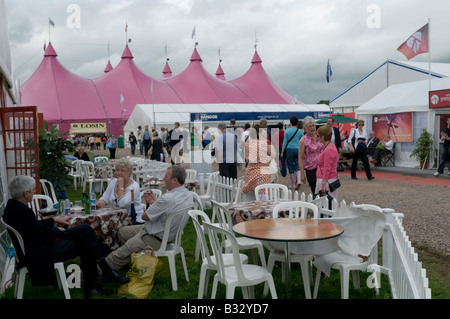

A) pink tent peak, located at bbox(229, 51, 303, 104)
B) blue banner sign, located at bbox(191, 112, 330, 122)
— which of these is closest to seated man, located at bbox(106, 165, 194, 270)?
blue banner sign, located at bbox(191, 112, 330, 122)

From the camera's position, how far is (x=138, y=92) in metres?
37.4

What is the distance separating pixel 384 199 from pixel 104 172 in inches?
265

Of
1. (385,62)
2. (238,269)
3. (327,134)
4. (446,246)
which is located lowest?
(446,246)

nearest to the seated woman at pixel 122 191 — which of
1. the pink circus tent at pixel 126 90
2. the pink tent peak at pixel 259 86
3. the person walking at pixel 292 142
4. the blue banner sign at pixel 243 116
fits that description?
the person walking at pixel 292 142

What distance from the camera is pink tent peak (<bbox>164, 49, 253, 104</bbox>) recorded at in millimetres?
38281

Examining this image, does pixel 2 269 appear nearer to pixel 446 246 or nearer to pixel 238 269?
pixel 238 269

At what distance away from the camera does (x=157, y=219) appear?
4.30 metres

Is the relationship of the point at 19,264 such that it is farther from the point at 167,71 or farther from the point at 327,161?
the point at 167,71

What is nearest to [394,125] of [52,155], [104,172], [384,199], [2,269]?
[384,199]

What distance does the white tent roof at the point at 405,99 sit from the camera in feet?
46.7

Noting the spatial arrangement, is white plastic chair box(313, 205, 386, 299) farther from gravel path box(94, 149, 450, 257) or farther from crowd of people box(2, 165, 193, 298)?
gravel path box(94, 149, 450, 257)

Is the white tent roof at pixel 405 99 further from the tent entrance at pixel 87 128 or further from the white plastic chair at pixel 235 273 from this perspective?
the tent entrance at pixel 87 128

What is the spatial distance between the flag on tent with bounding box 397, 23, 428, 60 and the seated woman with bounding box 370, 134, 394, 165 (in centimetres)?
295

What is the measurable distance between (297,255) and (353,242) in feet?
1.71
